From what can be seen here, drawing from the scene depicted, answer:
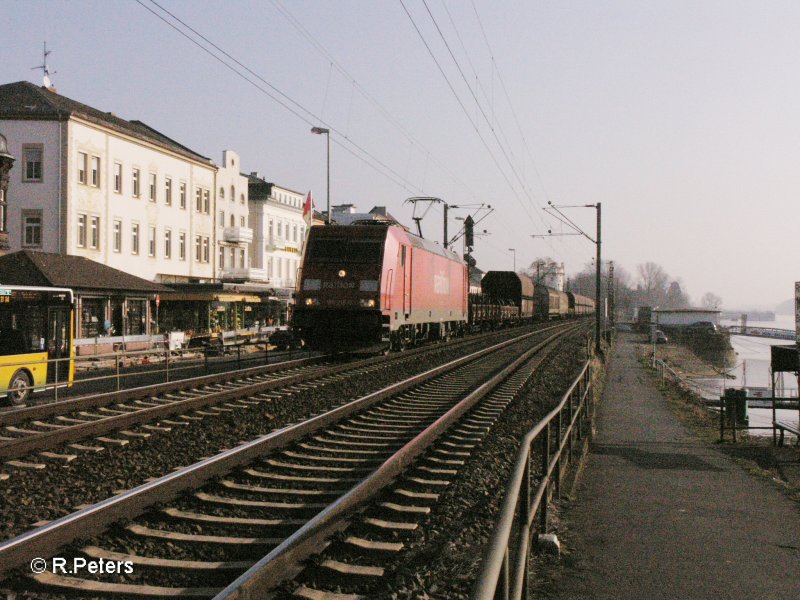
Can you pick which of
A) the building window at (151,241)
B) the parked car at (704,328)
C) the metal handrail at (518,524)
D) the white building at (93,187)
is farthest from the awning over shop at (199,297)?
the parked car at (704,328)

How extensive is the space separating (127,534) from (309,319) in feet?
54.4

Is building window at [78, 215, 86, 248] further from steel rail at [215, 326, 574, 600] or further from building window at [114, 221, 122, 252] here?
steel rail at [215, 326, 574, 600]

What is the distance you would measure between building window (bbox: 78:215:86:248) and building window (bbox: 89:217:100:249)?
560 mm

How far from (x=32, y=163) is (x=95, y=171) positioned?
3.07 m

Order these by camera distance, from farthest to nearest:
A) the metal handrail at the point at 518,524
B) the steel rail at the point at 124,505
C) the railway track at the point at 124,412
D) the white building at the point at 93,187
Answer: the white building at the point at 93,187 → the railway track at the point at 124,412 → the steel rail at the point at 124,505 → the metal handrail at the point at 518,524

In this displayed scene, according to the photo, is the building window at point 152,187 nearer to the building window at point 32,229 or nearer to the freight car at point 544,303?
the building window at point 32,229

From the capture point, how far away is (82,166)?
40.4 m

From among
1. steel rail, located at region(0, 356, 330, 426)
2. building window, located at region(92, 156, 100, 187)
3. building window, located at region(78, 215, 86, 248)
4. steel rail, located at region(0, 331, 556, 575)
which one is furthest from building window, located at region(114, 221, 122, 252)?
steel rail, located at region(0, 331, 556, 575)

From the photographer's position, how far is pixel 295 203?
7662 cm

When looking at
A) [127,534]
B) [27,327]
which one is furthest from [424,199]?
[127,534]

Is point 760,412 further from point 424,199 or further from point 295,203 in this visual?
point 295,203

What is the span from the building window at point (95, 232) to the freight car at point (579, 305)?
63966 millimetres

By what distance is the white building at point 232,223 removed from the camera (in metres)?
57.0

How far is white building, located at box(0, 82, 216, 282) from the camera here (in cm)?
3916
